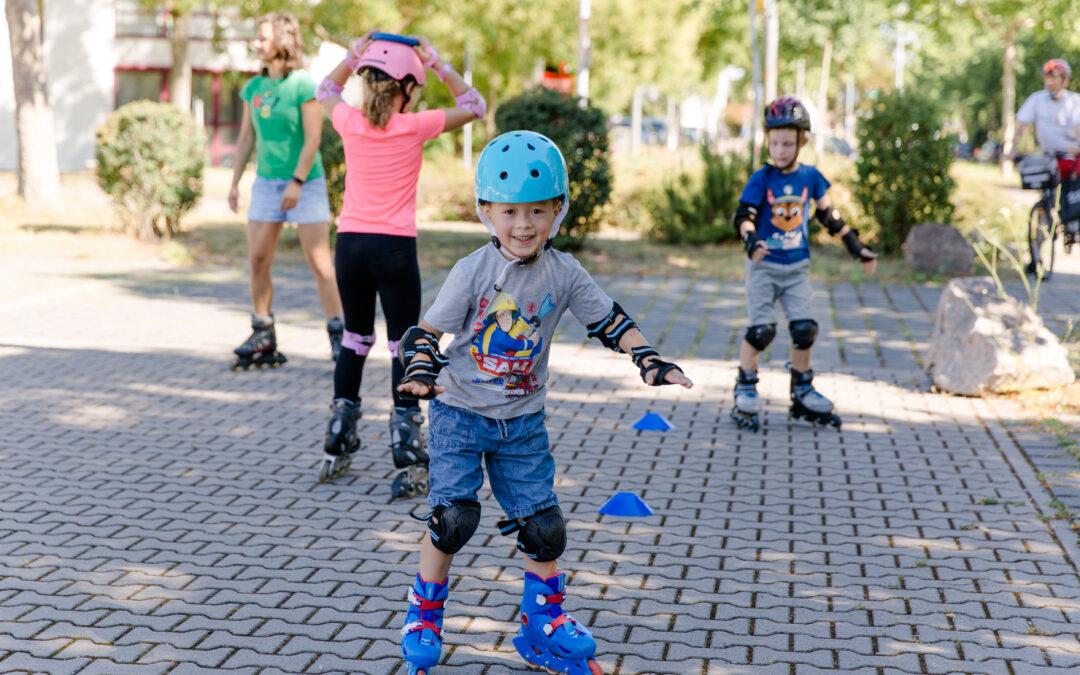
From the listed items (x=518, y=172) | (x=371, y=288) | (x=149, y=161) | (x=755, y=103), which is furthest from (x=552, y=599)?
(x=755, y=103)

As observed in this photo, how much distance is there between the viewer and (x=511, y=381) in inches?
136

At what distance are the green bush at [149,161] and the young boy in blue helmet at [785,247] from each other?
9.14 metres

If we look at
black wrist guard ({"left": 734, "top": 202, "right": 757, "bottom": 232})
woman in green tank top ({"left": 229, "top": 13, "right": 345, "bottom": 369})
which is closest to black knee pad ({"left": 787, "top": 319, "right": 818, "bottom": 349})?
black wrist guard ({"left": 734, "top": 202, "right": 757, "bottom": 232})

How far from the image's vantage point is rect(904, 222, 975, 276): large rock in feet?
39.4

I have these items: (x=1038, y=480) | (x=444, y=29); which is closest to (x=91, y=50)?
(x=444, y=29)

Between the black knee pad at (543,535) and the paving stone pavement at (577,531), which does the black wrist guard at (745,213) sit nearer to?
the paving stone pavement at (577,531)

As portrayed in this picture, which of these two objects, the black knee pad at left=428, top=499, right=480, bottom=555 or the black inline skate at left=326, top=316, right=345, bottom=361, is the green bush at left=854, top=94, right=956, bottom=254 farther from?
the black knee pad at left=428, top=499, right=480, bottom=555

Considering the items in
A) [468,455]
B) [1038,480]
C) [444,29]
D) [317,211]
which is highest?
[444,29]

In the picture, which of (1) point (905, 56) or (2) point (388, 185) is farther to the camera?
(1) point (905, 56)

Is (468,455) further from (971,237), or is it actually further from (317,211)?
(971,237)

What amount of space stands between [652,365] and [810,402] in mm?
3391

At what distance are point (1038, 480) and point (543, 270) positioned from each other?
328cm

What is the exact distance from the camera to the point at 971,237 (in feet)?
43.2

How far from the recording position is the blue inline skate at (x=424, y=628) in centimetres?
333
